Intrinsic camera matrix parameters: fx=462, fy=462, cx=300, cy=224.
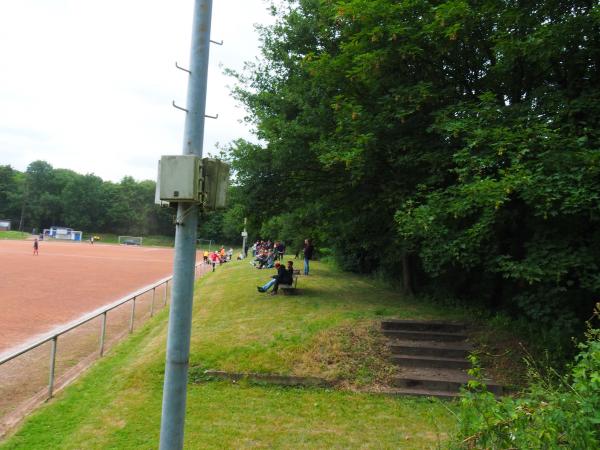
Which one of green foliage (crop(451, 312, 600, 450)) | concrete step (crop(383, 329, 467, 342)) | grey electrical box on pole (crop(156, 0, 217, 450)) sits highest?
grey electrical box on pole (crop(156, 0, 217, 450))

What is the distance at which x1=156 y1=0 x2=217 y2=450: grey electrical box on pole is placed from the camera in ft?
10.9

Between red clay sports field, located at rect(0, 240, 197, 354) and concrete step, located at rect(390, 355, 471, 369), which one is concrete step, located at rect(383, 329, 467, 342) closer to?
concrete step, located at rect(390, 355, 471, 369)

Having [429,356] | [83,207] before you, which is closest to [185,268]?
[429,356]

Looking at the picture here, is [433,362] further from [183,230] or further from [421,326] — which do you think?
[183,230]

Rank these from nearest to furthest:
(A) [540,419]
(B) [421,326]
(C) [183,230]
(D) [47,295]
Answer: (A) [540,419] < (C) [183,230] < (B) [421,326] < (D) [47,295]

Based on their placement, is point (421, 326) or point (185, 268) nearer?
point (185, 268)

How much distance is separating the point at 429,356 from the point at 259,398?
10.4 feet

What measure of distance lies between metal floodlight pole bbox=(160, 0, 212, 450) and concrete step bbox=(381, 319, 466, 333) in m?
6.24

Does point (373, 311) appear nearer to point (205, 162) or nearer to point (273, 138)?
point (273, 138)

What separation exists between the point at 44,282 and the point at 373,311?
53.2 feet

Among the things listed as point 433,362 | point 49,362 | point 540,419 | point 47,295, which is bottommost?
point 49,362

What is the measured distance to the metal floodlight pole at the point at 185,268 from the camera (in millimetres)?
3332

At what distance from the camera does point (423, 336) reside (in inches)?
344

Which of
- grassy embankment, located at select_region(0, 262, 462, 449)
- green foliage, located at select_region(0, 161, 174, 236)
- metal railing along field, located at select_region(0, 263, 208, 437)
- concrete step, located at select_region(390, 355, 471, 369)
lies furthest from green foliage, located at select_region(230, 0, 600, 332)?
green foliage, located at select_region(0, 161, 174, 236)
